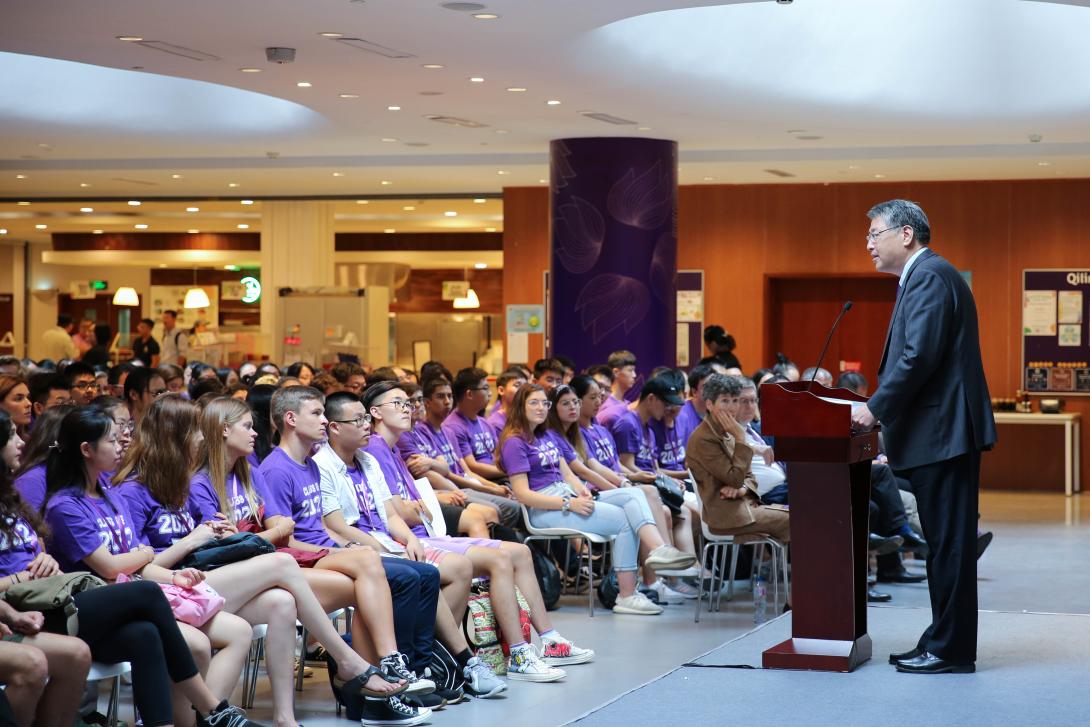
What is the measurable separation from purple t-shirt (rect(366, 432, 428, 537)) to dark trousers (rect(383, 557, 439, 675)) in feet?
2.57

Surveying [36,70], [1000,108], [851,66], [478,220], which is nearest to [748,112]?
[851,66]

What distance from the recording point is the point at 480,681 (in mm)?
5516

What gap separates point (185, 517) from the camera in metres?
5.07

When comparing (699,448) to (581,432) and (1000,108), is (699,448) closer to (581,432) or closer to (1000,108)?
(581,432)

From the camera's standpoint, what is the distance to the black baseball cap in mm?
9047

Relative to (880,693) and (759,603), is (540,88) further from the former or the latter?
(880,693)

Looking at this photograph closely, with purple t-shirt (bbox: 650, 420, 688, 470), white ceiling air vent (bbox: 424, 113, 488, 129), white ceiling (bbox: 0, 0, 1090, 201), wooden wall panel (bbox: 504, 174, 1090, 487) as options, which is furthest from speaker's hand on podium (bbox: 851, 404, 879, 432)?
wooden wall panel (bbox: 504, 174, 1090, 487)

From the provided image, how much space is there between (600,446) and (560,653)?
260 centimetres

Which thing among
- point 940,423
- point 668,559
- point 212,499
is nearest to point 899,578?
point 668,559

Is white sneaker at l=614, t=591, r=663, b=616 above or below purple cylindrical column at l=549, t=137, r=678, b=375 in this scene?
below

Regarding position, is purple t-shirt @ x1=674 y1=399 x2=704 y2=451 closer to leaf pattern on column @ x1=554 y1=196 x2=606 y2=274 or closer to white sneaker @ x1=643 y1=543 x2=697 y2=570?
white sneaker @ x1=643 y1=543 x2=697 y2=570

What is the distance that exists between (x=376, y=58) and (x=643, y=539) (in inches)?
142

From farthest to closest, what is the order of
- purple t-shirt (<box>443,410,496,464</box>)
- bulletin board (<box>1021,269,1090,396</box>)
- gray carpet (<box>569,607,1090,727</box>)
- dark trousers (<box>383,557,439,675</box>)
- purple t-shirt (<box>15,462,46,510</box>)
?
bulletin board (<box>1021,269,1090,396</box>)
purple t-shirt (<box>443,410,496,464</box>)
dark trousers (<box>383,557,439,675</box>)
purple t-shirt (<box>15,462,46,510</box>)
gray carpet (<box>569,607,1090,727</box>)

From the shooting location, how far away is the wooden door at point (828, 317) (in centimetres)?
1559
